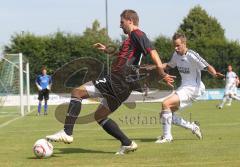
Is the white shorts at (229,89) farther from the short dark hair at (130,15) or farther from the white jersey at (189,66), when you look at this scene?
the short dark hair at (130,15)

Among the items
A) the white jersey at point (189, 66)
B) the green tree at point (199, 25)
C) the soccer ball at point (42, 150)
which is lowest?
the soccer ball at point (42, 150)

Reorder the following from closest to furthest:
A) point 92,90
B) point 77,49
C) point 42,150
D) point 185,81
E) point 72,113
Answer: point 42,150
point 72,113
point 92,90
point 185,81
point 77,49

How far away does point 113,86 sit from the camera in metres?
8.61

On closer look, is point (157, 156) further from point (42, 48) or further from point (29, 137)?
point (42, 48)

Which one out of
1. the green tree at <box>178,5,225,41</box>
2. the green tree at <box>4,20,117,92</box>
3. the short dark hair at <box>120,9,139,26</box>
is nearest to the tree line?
the green tree at <box>4,20,117,92</box>

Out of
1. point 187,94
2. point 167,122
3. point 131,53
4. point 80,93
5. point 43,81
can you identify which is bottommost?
point 167,122

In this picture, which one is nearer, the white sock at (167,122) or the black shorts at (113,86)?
the black shorts at (113,86)

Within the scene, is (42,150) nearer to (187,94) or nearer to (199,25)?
(187,94)

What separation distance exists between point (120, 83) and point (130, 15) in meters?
1.02

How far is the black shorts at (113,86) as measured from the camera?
28.2 feet

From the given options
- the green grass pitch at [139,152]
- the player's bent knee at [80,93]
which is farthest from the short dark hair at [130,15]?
the green grass pitch at [139,152]

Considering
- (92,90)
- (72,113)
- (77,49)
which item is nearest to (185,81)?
(92,90)

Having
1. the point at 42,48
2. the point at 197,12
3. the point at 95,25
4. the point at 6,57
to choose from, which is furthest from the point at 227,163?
the point at 95,25

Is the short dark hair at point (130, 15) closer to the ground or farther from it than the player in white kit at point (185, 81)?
farther from it
